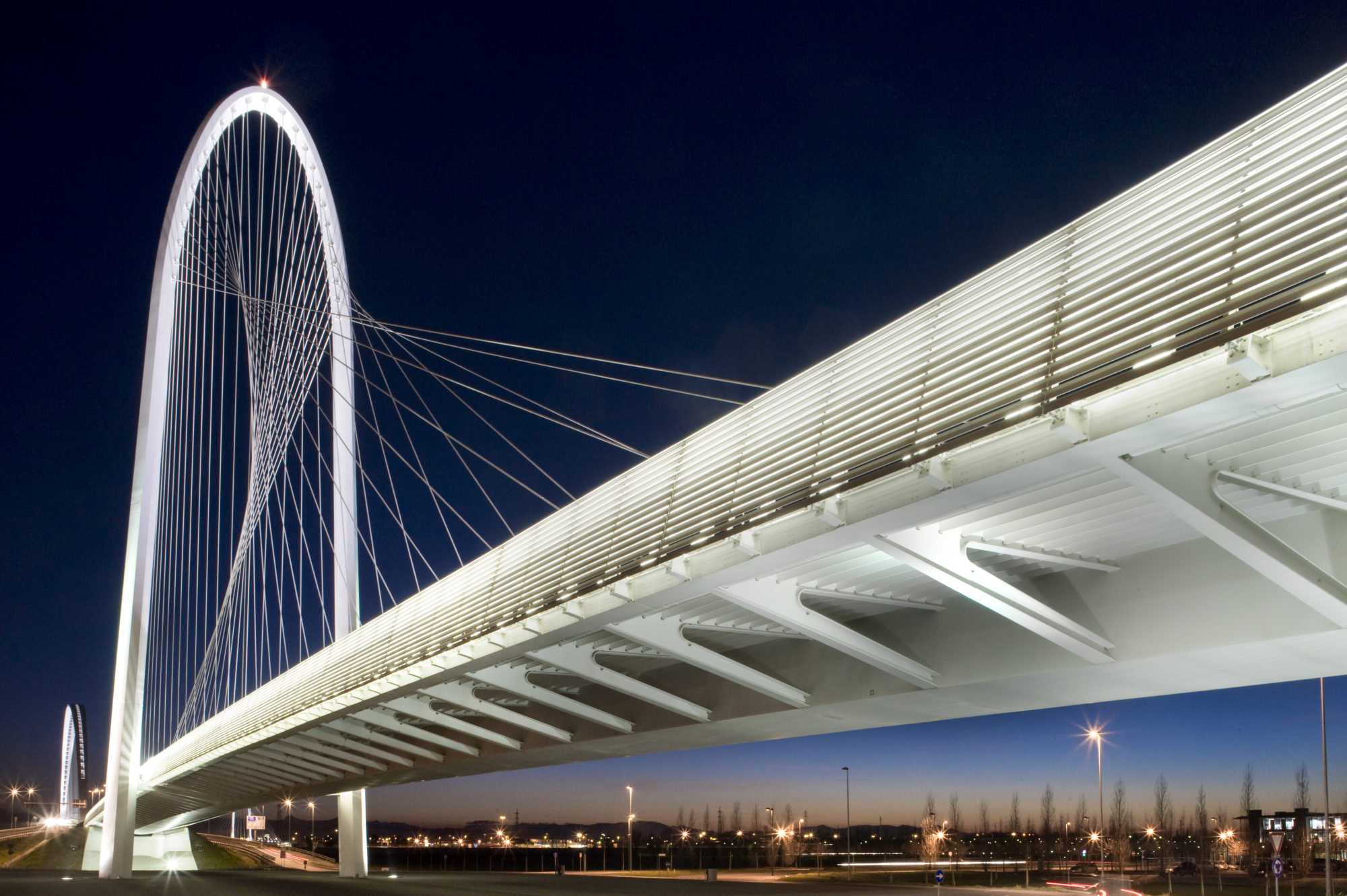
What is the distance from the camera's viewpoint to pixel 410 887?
3164 cm

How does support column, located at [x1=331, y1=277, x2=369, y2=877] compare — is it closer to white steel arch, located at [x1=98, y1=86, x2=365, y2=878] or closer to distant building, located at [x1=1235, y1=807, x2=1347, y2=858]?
white steel arch, located at [x1=98, y1=86, x2=365, y2=878]

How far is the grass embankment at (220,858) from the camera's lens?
78.4 m

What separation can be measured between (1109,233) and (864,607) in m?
5.94

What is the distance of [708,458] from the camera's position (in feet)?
37.7

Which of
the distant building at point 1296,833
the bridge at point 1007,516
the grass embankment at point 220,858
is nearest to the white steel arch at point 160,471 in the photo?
the bridge at point 1007,516

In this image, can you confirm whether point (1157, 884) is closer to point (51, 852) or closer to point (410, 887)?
point (410, 887)

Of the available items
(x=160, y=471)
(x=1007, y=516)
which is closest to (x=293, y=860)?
(x=160, y=471)

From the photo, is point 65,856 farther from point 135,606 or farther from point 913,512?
point 913,512

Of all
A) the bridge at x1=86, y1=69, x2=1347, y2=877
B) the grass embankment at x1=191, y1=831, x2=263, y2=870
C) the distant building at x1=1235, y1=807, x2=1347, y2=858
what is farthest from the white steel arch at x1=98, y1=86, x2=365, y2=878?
the distant building at x1=1235, y1=807, x2=1347, y2=858

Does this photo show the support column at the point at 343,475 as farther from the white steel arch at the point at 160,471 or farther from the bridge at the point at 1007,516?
the bridge at the point at 1007,516

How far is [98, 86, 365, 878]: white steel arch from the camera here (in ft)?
119

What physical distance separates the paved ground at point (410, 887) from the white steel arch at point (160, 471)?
122 inches

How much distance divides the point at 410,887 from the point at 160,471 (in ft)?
56.1

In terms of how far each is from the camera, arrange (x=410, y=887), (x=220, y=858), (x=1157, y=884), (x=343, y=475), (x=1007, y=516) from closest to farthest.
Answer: (x=1007, y=516), (x=410, y=887), (x=343, y=475), (x=1157, y=884), (x=220, y=858)
